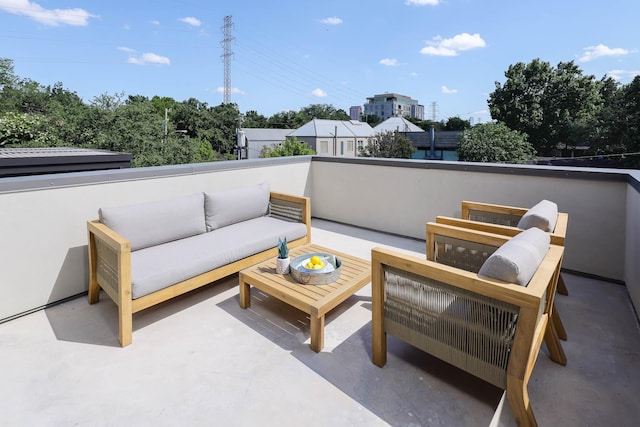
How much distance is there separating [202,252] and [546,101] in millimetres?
35176

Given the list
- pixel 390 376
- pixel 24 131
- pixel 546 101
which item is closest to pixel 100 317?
pixel 390 376

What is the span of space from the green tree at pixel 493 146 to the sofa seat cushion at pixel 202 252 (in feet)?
72.9

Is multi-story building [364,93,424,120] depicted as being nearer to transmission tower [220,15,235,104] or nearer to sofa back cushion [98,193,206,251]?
transmission tower [220,15,235,104]

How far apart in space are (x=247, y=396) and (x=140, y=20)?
127ft

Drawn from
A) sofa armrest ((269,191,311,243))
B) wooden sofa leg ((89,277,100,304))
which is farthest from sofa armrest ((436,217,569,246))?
wooden sofa leg ((89,277,100,304))

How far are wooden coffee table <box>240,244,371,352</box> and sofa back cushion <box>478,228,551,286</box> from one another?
3.32ft

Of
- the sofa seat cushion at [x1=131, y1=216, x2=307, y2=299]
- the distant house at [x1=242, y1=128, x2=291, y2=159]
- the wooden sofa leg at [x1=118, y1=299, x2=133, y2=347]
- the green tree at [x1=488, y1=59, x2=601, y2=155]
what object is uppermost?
the green tree at [x1=488, y1=59, x2=601, y2=155]

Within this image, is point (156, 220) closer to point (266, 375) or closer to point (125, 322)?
point (125, 322)

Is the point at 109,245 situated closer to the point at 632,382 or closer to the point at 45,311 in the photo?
the point at 45,311

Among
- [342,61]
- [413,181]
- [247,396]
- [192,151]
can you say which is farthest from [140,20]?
[247,396]

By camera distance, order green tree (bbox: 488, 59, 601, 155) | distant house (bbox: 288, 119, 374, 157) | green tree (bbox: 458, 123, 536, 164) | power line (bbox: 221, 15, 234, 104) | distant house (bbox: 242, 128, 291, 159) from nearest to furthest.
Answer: green tree (bbox: 458, 123, 536, 164)
green tree (bbox: 488, 59, 601, 155)
distant house (bbox: 288, 119, 374, 157)
distant house (bbox: 242, 128, 291, 159)
power line (bbox: 221, 15, 234, 104)

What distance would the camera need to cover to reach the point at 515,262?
151 cm

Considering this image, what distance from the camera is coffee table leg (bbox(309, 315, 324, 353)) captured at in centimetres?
218

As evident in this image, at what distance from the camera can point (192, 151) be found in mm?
18750
